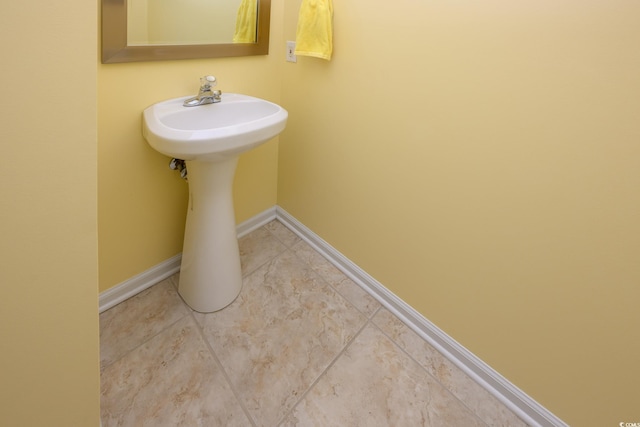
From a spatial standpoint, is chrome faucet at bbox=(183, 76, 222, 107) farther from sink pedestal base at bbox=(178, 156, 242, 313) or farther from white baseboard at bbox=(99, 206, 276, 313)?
white baseboard at bbox=(99, 206, 276, 313)

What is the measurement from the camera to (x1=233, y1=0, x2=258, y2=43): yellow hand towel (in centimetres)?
149

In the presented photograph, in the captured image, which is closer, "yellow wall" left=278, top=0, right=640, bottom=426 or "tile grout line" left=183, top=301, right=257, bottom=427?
"yellow wall" left=278, top=0, right=640, bottom=426

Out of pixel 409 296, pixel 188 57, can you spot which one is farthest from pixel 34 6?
pixel 409 296

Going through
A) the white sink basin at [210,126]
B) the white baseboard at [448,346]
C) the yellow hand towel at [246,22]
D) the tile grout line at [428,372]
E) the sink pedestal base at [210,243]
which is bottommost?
the tile grout line at [428,372]

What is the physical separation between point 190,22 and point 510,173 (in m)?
1.31

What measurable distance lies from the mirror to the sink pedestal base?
43 centimetres

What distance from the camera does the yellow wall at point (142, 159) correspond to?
123 centimetres

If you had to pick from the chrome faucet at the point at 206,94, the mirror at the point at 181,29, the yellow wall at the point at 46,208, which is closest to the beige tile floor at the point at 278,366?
the yellow wall at the point at 46,208

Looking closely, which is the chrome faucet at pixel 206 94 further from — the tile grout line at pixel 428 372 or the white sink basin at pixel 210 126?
the tile grout line at pixel 428 372

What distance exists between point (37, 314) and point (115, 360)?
72 centimetres

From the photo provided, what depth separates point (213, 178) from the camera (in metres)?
1.31

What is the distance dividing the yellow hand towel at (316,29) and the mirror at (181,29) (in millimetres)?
235

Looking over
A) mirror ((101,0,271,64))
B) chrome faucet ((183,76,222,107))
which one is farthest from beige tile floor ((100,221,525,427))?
mirror ((101,0,271,64))

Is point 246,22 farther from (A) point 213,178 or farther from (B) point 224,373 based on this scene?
(B) point 224,373
